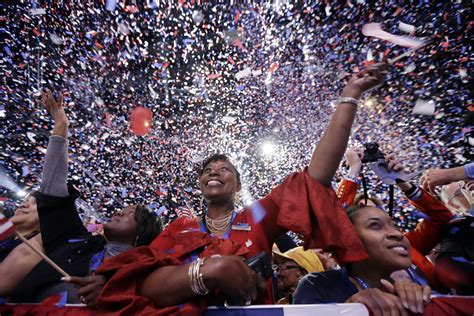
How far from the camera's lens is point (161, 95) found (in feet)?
35.7

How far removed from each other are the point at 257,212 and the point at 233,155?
9811 mm

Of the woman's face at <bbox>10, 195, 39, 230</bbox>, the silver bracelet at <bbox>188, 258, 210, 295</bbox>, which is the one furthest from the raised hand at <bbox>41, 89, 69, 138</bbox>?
the silver bracelet at <bbox>188, 258, 210, 295</bbox>

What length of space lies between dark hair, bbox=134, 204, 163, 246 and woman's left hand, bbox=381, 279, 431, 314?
175 centimetres

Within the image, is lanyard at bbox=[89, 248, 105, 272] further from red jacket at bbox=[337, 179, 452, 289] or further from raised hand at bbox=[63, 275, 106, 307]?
red jacket at bbox=[337, 179, 452, 289]

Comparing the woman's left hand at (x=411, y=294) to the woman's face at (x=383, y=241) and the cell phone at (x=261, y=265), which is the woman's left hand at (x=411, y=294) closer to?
the cell phone at (x=261, y=265)

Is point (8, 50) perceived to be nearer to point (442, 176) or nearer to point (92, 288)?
point (92, 288)

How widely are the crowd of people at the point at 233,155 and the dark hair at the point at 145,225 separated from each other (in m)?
0.01

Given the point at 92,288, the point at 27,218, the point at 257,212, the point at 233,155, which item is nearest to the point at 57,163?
the point at 27,218

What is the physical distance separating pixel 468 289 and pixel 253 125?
31.6 feet

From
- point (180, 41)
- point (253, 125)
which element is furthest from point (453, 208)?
point (253, 125)

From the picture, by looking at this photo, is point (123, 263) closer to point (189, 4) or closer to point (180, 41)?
point (189, 4)

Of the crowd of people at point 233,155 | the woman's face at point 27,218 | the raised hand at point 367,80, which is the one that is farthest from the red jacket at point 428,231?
the woman's face at point 27,218

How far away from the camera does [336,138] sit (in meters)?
1.37

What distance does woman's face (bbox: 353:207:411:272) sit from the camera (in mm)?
1649
